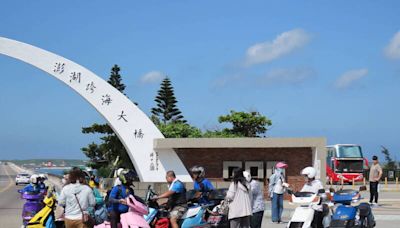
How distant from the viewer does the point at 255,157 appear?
25.7 metres

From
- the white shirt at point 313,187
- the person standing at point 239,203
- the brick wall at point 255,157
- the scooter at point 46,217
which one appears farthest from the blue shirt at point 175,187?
the brick wall at point 255,157

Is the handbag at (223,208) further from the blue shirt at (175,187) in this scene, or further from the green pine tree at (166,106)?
the green pine tree at (166,106)

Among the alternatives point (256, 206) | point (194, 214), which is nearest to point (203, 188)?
point (194, 214)

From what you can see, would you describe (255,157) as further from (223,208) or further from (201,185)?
(201,185)

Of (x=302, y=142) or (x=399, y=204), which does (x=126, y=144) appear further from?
(x=399, y=204)

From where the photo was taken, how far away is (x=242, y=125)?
164 feet

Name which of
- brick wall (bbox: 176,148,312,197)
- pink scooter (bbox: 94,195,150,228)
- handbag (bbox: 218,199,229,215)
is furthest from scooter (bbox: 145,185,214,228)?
brick wall (bbox: 176,148,312,197)

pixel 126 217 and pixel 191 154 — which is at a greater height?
pixel 191 154

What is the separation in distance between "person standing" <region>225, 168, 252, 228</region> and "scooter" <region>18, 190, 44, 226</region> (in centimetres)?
365

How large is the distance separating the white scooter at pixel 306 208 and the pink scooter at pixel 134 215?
8.96 ft

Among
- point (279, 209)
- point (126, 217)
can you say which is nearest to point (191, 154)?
point (279, 209)

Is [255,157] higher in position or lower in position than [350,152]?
lower

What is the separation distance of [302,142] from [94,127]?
24456mm

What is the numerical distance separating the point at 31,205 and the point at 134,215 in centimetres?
312
